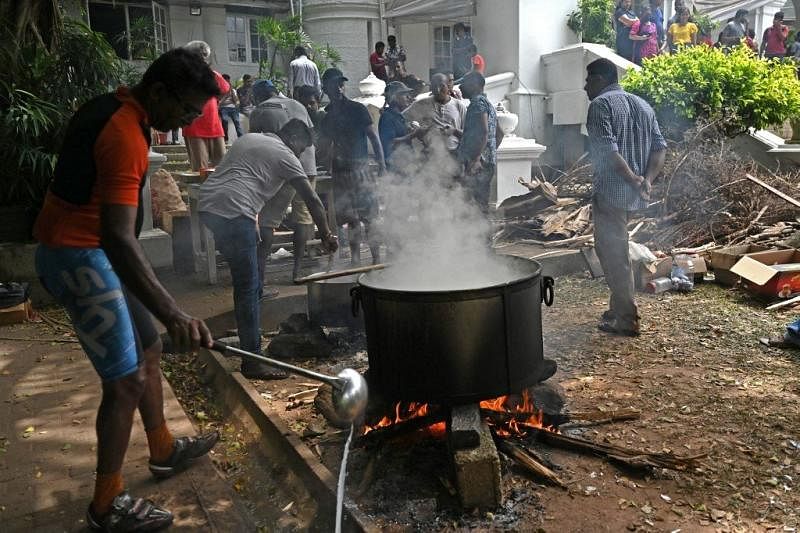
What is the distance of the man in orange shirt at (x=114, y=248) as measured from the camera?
2838mm

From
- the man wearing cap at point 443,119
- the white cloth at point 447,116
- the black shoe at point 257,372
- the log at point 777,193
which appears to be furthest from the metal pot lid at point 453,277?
the log at point 777,193

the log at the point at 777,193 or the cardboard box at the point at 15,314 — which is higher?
the log at the point at 777,193

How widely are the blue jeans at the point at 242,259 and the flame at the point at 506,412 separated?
174 centimetres

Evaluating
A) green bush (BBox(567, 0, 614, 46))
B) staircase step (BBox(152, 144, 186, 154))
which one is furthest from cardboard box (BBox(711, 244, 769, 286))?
staircase step (BBox(152, 144, 186, 154))

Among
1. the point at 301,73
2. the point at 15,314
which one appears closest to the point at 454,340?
the point at 15,314

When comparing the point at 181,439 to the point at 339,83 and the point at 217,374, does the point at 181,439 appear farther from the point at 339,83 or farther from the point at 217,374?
the point at 339,83

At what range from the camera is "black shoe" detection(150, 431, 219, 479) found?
390 cm

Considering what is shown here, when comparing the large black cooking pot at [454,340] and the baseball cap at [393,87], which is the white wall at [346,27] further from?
the large black cooking pot at [454,340]

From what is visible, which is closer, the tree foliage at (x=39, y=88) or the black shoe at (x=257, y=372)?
the black shoe at (x=257, y=372)

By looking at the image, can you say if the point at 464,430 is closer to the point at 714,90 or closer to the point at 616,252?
the point at 616,252

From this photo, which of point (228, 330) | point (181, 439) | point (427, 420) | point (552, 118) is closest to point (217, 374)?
point (228, 330)

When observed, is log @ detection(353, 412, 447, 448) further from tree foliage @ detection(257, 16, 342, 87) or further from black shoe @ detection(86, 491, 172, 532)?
tree foliage @ detection(257, 16, 342, 87)

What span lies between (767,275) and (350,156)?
475cm

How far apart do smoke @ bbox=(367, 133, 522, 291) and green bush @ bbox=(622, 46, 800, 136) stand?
3721mm
